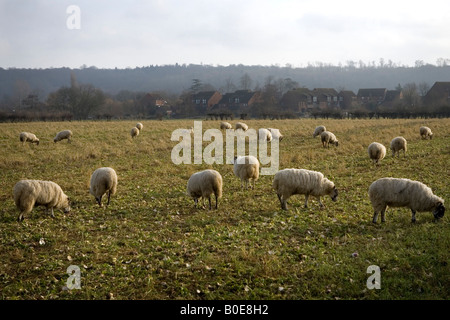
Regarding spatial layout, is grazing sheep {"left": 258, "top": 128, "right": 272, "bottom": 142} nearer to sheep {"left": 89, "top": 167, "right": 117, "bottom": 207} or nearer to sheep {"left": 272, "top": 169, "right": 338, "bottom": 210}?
sheep {"left": 272, "top": 169, "right": 338, "bottom": 210}

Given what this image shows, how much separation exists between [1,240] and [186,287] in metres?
6.21

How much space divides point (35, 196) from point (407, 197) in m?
11.8

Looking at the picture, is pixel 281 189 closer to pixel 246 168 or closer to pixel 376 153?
pixel 246 168

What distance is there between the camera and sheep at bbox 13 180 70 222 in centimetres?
1124

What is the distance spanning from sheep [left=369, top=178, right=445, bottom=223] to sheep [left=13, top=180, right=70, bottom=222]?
10.6 m

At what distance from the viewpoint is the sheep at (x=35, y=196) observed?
11242mm

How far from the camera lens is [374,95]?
356 feet

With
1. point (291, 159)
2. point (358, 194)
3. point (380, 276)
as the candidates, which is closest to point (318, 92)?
point (291, 159)

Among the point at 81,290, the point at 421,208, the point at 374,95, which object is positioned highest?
the point at 374,95

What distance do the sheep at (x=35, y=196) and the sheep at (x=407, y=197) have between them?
10.6 meters

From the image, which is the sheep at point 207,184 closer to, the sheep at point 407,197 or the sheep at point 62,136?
the sheep at point 407,197

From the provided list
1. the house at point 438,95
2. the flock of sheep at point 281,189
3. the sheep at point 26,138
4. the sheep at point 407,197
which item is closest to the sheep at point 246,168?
the flock of sheep at point 281,189

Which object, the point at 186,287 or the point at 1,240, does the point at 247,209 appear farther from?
the point at 1,240

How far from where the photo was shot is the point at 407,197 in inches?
416
